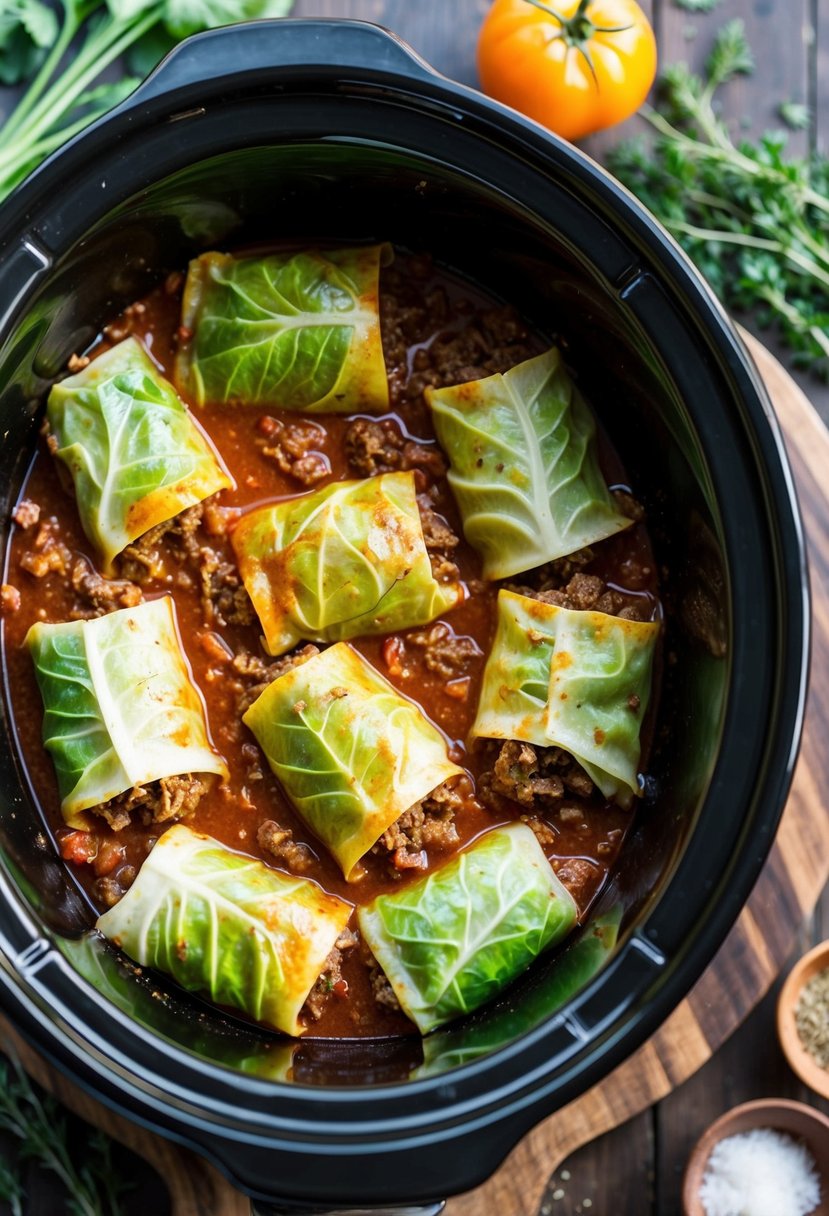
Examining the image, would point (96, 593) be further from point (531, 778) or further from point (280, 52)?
point (280, 52)

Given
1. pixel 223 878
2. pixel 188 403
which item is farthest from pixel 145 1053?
pixel 188 403

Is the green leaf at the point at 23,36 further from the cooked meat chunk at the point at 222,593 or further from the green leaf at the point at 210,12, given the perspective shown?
the cooked meat chunk at the point at 222,593

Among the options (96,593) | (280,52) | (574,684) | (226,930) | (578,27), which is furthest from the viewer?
(578,27)

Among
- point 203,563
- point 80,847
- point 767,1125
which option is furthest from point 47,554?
point 767,1125

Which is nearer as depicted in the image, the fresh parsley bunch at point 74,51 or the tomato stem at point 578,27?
the tomato stem at point 578,27

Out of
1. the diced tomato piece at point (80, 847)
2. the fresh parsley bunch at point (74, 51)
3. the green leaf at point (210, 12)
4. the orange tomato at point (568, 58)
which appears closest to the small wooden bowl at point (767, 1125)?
the diced tomato piece at point (80, 847)

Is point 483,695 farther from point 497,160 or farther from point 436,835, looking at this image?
point 497,160

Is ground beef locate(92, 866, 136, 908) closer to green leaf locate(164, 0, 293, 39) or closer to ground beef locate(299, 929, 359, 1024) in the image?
ground beef locate(299, 929, 359, 1024)
